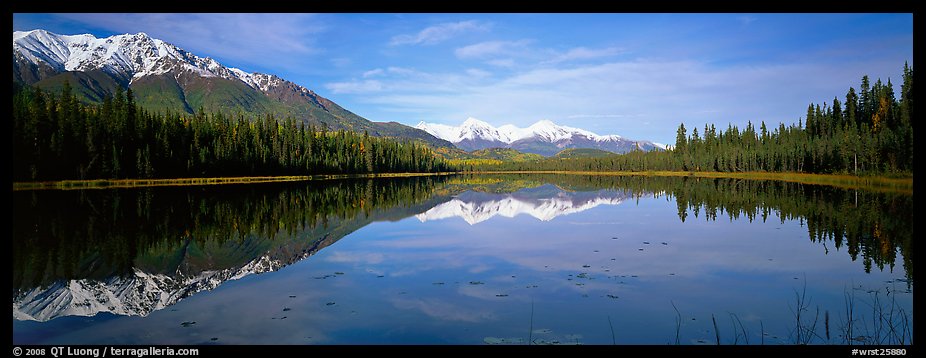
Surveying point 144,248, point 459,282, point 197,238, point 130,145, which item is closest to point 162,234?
point 197,238

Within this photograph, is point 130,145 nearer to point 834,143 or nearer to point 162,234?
point 162,234

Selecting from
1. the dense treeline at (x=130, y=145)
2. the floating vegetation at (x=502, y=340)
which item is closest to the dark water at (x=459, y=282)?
the floating vegetation at (x=502, y=340)

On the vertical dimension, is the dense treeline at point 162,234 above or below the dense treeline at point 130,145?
below

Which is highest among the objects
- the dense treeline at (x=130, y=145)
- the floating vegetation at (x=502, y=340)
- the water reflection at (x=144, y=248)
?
the dense treeline at (x=130, y=145)

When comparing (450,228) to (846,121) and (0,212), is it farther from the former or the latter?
(846,121)

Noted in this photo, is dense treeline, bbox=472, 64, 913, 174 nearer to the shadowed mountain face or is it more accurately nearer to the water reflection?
the shadowed mountain face

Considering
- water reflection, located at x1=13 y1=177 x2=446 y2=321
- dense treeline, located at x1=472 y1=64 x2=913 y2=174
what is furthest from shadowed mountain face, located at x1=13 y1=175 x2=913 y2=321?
dense treeline, located at x1=472 y1=64 x2=913 y2=174

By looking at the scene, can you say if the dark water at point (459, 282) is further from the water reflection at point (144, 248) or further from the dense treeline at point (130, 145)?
the dense treeline at point (130, 145)

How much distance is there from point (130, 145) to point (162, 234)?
230ft

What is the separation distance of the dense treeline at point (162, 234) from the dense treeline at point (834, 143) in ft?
286

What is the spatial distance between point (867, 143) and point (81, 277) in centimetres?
12275

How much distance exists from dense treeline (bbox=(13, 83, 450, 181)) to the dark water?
4951cm

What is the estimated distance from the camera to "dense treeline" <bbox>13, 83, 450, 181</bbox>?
72.1 meters

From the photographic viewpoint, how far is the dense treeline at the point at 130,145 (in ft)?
237
